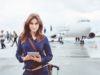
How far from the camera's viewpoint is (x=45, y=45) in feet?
18.9

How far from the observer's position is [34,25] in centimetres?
562

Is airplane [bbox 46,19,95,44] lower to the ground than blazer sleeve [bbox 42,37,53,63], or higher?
lower

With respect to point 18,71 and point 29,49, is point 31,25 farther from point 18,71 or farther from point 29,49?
point 18,71

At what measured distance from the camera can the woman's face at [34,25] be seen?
221 inches

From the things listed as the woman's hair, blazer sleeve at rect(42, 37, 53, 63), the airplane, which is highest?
the woman's hair

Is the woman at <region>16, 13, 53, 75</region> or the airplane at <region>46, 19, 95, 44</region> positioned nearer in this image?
the woman at <region>16, 13, 53, 75</region>

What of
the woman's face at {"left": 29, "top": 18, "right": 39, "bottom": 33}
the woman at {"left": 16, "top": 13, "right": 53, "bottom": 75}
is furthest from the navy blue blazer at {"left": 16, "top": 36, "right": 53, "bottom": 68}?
the woman's face at {"left": 29, "top": 18, "right": 39, "bottom": 33}

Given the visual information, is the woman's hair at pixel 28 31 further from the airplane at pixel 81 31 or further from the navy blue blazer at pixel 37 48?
the airplane at pixel 81 31

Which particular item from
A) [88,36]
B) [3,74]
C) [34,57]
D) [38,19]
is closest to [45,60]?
[34,57]

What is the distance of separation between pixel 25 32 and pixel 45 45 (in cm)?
35

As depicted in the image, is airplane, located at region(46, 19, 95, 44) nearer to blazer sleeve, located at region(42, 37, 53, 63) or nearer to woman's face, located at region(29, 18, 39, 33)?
blazer sleeve, located at region(42, 37, 53, 63)

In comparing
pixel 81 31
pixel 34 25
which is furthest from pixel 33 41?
pixel 81 31

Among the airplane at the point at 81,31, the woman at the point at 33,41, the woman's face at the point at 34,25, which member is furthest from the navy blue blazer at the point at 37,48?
the airplane at the point at 81,31

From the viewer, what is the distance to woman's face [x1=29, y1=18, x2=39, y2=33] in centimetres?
562
